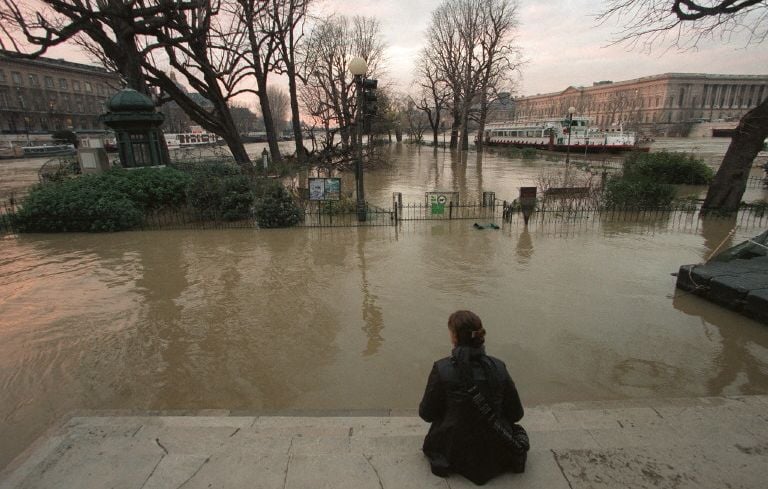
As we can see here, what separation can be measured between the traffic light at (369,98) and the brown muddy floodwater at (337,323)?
12.5 ft

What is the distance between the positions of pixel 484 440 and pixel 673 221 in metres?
13.5

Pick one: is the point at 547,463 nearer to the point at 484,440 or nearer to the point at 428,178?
the point at 484,440

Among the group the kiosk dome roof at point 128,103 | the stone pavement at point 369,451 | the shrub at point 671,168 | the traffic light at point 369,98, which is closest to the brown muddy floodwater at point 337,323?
the stone pavement at point 369,451

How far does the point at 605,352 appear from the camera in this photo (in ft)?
18.2

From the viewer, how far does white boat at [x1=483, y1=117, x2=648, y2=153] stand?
131ft

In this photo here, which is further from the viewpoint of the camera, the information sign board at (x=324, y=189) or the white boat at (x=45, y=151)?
the white boat at (x=45, y=151)

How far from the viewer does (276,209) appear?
12.7 meters

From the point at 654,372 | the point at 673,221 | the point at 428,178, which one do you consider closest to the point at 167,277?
the point at 654,372

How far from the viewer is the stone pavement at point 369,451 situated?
3027 mm

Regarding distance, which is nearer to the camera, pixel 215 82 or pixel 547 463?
pixel 547 463

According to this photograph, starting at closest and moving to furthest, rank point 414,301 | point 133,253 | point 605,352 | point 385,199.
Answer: point 605,352 → point 414,301 → point 133,253 → point 385,199

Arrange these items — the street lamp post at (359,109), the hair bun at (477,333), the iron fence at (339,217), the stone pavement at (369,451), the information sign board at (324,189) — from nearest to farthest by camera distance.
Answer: the hair bun at (477,333)
the stone pavement at (369,451)
the street lamp post at (359,109)
the iron fence at (339,217)
the information sign board at (324,189)

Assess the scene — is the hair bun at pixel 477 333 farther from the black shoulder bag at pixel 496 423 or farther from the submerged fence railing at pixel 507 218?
the submerged fence railing at pixel 507 218

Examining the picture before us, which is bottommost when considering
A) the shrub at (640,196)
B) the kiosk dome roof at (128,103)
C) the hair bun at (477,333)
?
the shrub at (640,196)
